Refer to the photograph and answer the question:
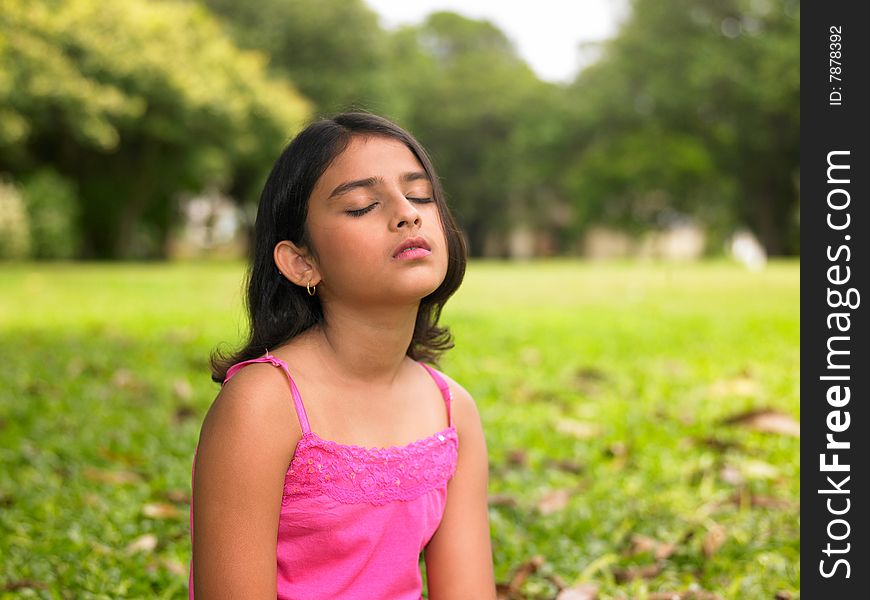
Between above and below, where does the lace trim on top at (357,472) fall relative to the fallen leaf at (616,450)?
above

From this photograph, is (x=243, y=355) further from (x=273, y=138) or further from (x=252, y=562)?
(x=273, y=138)

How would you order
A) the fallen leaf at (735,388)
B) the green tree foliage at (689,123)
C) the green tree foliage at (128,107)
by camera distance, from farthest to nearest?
the green tree foliage at (689,123) → the green tree foliage at (128,107) → the fallen leaf at (735,388)

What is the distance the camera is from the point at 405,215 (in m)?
1.70

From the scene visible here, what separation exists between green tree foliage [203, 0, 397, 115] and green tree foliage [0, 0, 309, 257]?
7.50 ft

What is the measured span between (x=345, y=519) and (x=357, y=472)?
0.08 metres

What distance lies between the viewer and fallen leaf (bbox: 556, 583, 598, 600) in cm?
227

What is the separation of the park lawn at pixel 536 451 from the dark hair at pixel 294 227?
856mm

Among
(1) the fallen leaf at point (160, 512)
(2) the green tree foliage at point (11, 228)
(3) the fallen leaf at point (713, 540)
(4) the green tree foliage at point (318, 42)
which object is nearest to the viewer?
(3) the fallen leaf at point (713, 540)

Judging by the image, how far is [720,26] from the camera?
3170 centimetres

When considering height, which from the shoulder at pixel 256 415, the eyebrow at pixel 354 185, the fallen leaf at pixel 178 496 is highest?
the eyebrow at pixel 354 185

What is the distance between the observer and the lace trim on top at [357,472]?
67.0 inches

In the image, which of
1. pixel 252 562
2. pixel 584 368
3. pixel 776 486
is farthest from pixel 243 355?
pixel 584 368

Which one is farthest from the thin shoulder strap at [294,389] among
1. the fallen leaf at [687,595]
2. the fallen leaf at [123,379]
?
the fallen leaf at [123,379]

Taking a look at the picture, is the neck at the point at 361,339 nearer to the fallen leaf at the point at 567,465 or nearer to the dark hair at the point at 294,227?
the dark hair at the point at 294,227
